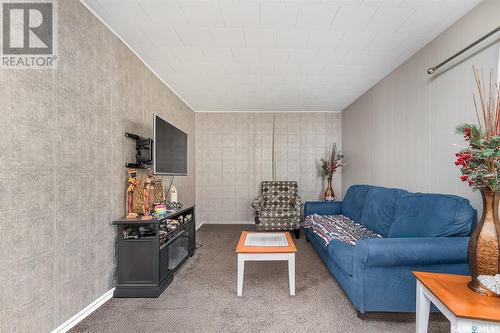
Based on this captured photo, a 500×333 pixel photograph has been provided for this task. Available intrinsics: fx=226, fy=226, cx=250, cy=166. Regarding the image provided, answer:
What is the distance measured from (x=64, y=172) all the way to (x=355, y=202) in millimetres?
3398

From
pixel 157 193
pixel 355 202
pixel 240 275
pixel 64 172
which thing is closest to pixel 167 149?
pixel 157 193

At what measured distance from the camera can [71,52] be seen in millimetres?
1689

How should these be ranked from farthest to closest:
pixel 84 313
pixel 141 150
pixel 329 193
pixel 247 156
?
pixel 247 156
pixel 329 193
pixel 141 150
pixel 84 313

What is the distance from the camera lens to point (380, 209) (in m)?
2.63

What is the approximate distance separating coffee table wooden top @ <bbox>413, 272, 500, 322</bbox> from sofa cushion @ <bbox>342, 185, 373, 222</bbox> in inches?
74.8

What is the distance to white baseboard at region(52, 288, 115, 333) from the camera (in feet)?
5.26

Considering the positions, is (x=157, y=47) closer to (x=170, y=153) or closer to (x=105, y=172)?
(x=170, y=153)

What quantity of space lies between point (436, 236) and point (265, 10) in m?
2.27

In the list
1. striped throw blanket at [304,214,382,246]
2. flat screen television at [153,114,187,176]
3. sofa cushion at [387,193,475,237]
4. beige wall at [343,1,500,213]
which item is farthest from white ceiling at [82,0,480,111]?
striped throw blanket at [304,214,382,246]

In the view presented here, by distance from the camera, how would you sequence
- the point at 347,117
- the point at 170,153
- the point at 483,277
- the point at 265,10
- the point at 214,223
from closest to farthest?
the point at 483,277, the point at 265,10, the point at 170,153, the point at 347,117, the point at 214,223

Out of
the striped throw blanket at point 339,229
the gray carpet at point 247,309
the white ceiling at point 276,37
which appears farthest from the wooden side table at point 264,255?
the white ceiling at point 276,37

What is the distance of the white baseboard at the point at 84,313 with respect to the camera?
1603mm

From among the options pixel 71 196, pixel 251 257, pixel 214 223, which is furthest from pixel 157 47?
pixel 214 223

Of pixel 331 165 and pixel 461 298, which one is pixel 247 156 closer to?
pixel 331 165
